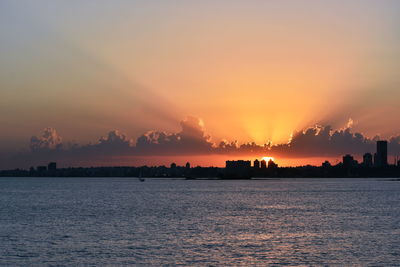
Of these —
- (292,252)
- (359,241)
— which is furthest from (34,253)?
(359,241)

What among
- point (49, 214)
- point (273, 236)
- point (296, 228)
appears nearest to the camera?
point (273, 236)

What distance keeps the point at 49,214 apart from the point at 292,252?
71389 millimetres

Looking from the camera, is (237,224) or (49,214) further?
(49,214)

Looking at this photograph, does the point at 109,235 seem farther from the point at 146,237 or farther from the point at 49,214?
the point at 49,214

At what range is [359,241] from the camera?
257ft

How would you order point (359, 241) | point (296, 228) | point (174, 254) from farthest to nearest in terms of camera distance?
point (296, 228), point (359, 241), point (174, 254)

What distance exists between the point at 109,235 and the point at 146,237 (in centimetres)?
604

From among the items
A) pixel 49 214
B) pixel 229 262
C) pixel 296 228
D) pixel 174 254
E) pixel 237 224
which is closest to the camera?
pixel 229 262

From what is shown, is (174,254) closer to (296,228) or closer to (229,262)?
(229,262)

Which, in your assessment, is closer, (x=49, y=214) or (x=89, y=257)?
(x=89, y=257)

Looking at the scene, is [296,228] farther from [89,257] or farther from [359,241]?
[89,257]

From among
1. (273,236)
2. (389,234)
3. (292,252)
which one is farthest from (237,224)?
(292,252)

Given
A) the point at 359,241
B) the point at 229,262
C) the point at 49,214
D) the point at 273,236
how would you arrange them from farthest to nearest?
the point at 49,214
the point at 273,236
the point at 359,241
the point at 229,262

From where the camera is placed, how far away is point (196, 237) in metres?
82.4
